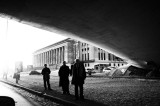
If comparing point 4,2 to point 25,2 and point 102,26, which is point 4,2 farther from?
point 102,26

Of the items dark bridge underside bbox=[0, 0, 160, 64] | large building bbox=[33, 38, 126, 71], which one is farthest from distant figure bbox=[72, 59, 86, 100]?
large building bbox=[33, 38, 126, 71]

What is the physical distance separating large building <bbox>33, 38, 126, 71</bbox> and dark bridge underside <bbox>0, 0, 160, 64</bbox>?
48.8m

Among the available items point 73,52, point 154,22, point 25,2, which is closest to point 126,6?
point 154,22

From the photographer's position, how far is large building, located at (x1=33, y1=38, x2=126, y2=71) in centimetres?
7500

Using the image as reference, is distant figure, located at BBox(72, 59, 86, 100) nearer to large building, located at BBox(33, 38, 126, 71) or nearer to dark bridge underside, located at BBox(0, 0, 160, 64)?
dark bridge underside, located at BBox(0, 0, 160, 64)

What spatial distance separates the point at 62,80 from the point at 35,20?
12.0 ft

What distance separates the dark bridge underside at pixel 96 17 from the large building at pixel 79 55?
48803 mm

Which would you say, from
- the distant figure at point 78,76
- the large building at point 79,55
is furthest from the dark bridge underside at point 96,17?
the large building at point 79,55

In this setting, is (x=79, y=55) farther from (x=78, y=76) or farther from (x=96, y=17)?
(x=78, y=76)

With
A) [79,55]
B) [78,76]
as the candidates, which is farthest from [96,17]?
[79,55]

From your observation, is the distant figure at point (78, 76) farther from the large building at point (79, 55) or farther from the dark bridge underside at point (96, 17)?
the large building at point (79, 55)

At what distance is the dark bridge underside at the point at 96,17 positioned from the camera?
7.95m

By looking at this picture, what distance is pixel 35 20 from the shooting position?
403 inches

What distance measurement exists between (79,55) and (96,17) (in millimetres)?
72812
